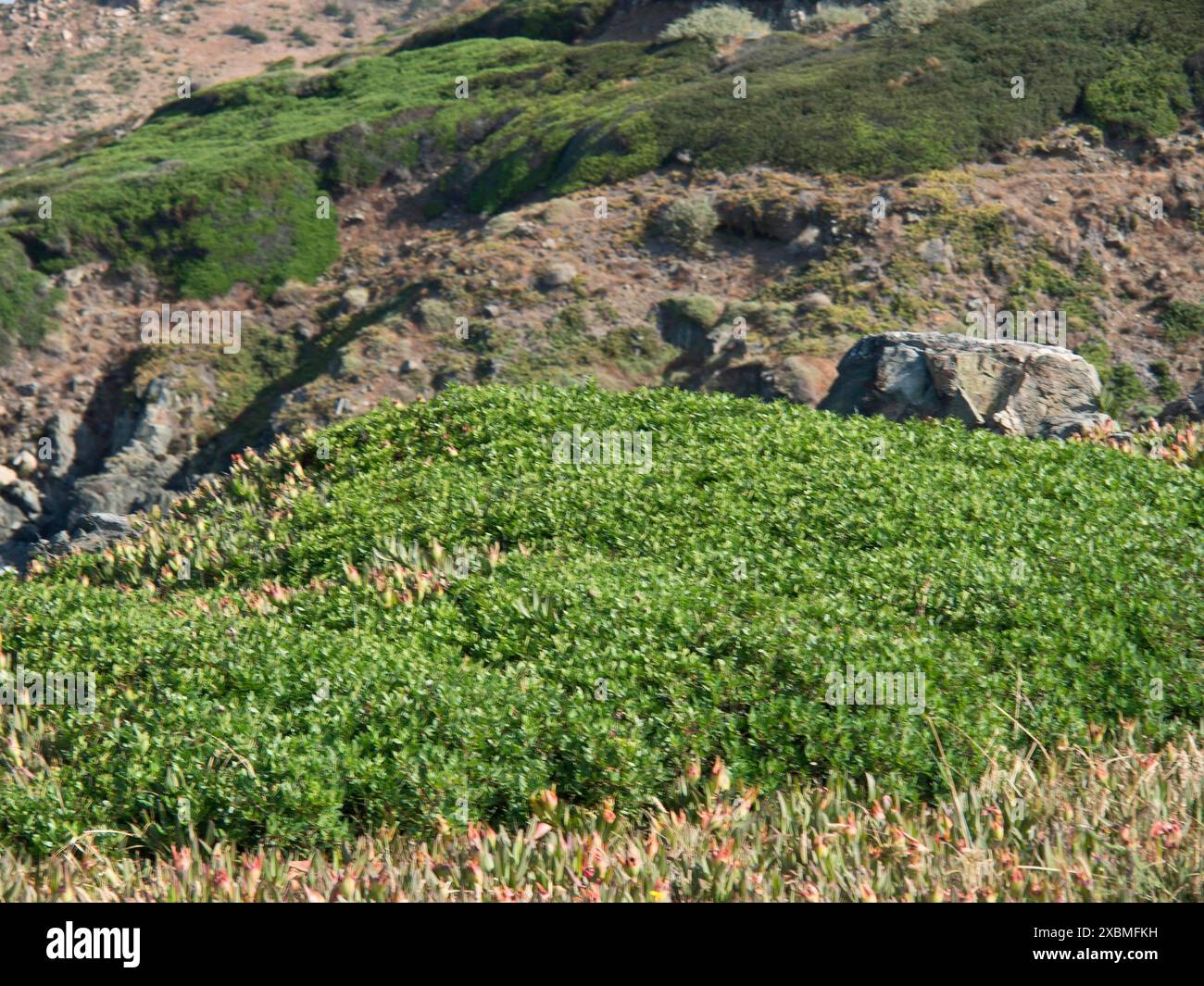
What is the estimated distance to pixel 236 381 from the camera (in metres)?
23.3

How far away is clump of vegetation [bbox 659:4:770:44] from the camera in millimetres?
32125

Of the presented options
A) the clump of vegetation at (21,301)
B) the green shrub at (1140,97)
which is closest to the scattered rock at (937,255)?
the green shrub at (1140,97)

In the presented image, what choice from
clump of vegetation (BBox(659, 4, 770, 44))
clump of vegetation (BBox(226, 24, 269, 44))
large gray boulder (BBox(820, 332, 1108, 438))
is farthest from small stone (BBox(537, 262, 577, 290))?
clump of vegetation (BBox(226, 24, 269, 44))

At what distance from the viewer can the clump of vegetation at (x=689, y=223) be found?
2297 cm

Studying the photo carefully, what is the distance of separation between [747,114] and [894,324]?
24.9 feet

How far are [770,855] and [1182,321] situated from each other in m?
17.7

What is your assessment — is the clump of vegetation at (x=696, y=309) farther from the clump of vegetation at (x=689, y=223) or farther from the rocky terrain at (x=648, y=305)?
the clump of vegetation at (x=689, y=223)

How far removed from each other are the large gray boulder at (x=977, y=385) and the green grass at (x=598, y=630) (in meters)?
2.70

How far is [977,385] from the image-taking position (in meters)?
14.2

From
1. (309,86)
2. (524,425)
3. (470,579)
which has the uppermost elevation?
(309,86)

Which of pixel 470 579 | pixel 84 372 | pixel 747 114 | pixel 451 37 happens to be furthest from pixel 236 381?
pixel 451 37

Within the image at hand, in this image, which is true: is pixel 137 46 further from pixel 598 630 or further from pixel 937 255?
pixel 598 630

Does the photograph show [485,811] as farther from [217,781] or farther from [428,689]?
[217,781]

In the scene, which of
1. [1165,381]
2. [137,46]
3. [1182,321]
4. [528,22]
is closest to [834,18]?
[528,22]
